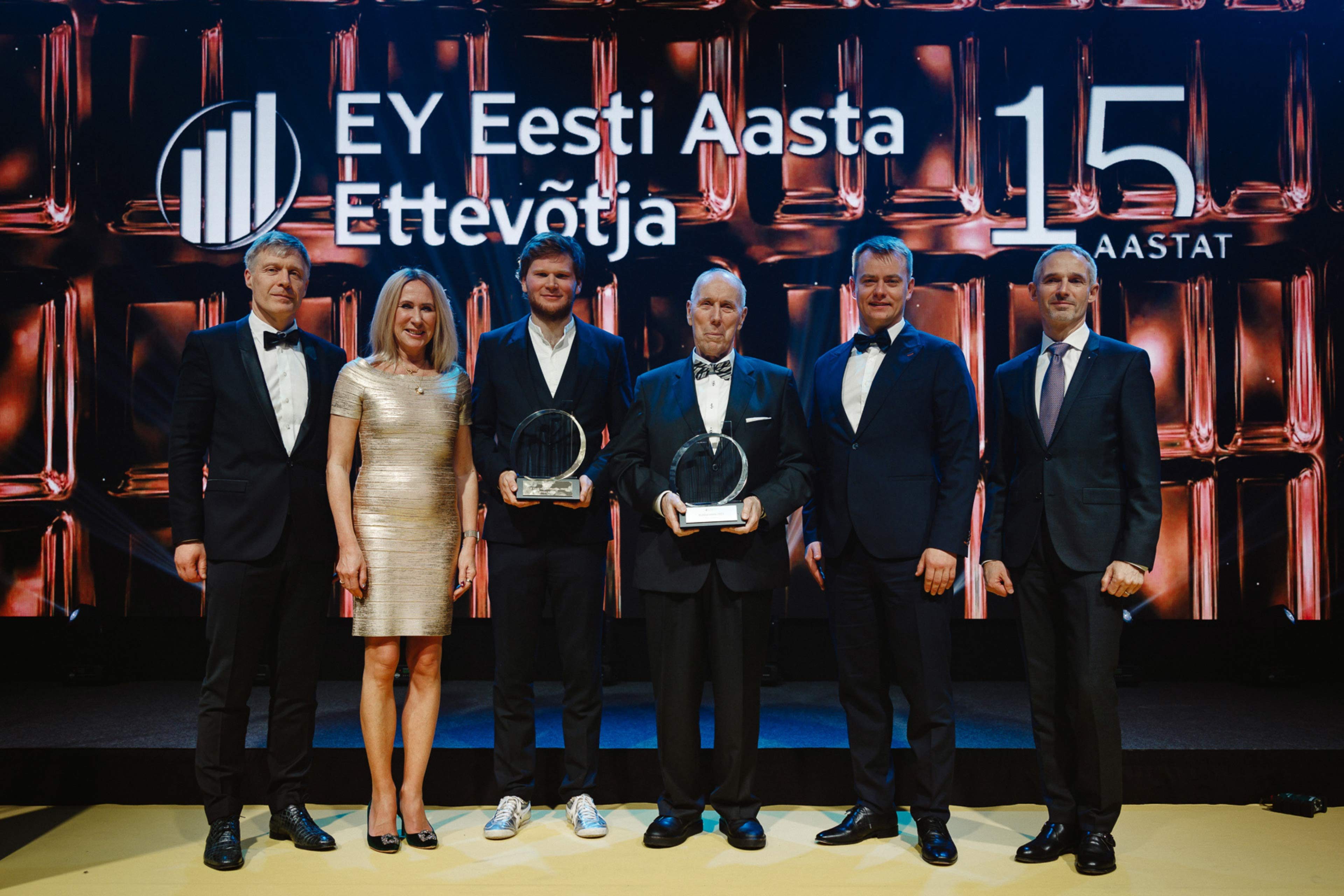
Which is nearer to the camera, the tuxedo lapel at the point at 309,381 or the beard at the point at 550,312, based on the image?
the tuxedo lapel at the point at 309,381

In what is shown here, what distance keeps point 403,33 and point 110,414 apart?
2627mm

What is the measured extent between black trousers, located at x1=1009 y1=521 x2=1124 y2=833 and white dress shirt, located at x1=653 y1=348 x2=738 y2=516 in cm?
112

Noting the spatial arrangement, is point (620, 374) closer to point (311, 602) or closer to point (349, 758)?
point (311, 602)

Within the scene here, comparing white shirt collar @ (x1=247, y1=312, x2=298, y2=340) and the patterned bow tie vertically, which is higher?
white shirt collar @ (x1=247, y1=312, x2=298, y2=340)

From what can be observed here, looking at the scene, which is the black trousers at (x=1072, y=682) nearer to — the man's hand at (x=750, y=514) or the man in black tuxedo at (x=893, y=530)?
the man in black tuxedo at (x=893, y=530)

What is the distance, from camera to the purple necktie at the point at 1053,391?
3.00 meters

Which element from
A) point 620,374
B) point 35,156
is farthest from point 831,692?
point 35,156

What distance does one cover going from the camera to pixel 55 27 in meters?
5.00

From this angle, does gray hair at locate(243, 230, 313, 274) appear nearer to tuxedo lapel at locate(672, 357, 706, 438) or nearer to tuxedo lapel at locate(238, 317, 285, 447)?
tuxedo lapel at locate(238, 317, 285, 447)

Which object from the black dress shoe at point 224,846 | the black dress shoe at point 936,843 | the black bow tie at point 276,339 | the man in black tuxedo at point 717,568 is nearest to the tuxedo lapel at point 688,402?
the man in black tuxedo at point 717,568

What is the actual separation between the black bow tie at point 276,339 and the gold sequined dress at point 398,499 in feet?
0.78

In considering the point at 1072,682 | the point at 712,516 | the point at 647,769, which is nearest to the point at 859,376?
the point at 712,516

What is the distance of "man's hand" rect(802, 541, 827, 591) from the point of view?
10.5ft

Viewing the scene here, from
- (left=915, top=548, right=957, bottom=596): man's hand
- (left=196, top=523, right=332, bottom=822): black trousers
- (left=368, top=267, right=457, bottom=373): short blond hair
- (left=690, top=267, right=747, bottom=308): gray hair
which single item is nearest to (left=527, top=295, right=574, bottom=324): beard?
(left=368, top=267, right=457, bottom=373): short blond hair
